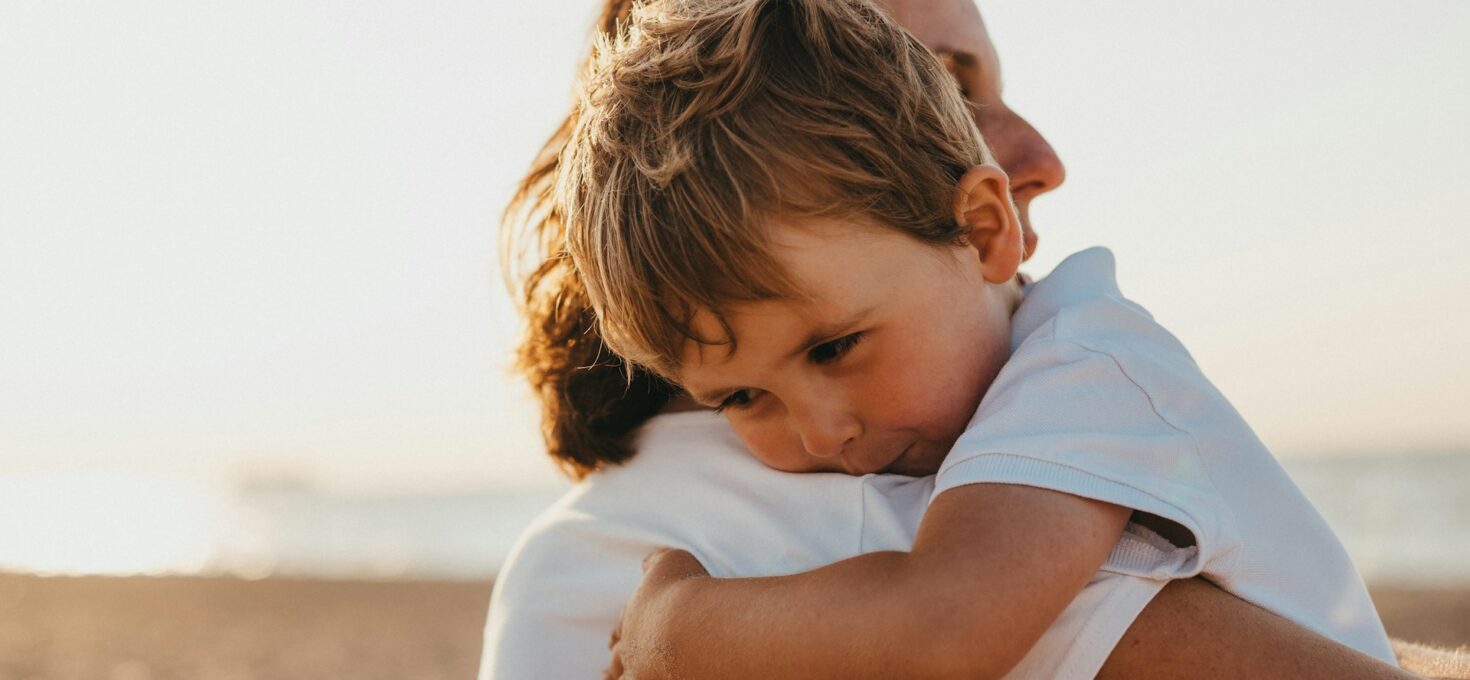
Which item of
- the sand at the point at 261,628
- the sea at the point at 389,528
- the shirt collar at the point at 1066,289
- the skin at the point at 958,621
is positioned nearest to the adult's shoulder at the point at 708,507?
the skin at the point at 958,621

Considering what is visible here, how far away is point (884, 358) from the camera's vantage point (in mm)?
1840

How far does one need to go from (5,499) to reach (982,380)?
155 feet

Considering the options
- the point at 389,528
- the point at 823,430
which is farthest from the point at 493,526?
the point at 823,430

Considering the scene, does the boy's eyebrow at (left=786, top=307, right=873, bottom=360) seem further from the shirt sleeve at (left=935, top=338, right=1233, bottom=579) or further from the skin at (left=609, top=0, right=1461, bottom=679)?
the shirt sleeve at (left=935, top=338, right=1233, bottom=579)

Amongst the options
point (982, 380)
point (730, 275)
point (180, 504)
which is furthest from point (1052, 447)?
point (180, 504)

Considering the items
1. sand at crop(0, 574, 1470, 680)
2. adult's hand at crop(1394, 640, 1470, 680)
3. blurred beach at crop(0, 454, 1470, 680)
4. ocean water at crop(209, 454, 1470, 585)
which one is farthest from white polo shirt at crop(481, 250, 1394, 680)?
ocean water at crop(209, 454, 1470, 585)

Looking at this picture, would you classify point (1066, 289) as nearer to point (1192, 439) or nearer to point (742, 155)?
point (1192, 439)

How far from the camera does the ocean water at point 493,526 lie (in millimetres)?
18812

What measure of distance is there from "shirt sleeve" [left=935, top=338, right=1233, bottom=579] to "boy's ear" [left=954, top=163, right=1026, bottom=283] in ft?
1.12

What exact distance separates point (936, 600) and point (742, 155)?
71cm

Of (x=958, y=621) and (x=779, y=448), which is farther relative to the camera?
(x=779, y=448)

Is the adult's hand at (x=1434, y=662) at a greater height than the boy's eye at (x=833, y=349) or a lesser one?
lesser

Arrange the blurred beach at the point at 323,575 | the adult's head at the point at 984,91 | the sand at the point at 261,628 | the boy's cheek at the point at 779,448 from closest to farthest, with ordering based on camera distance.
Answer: the boy's cheek at the point at 779,448 < the adult's head at the point at 984,91 < the sand at the point at 261,628 < the blurred beach at the point at 323,575

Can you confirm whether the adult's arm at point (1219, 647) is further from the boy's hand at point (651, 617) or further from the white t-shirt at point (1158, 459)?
the boy's hand at point (651, 617)
